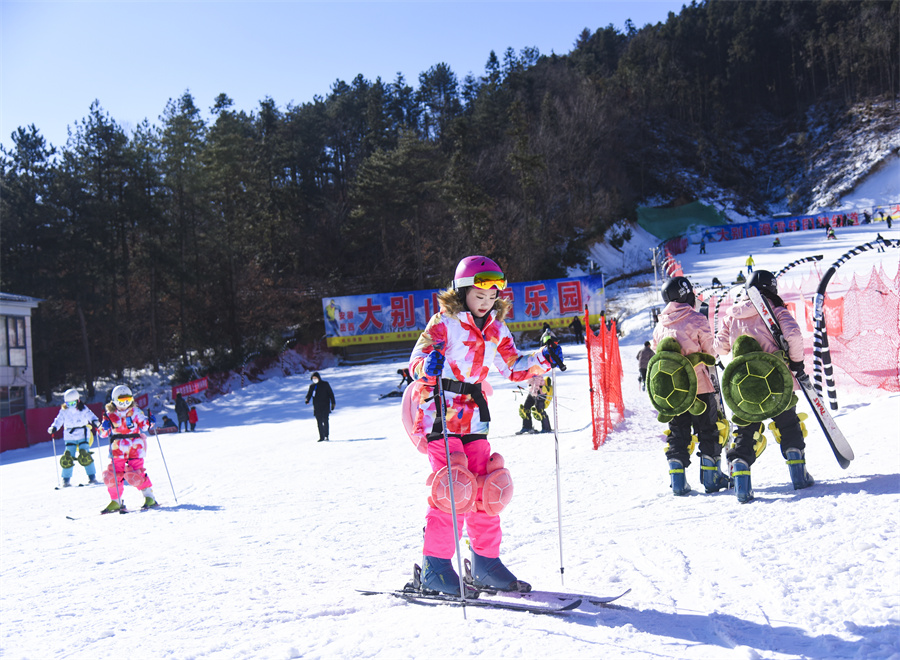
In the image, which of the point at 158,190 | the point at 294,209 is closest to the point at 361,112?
the point at 294,209

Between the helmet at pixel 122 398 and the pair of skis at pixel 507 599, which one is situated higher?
the helmet at pixel 122 398

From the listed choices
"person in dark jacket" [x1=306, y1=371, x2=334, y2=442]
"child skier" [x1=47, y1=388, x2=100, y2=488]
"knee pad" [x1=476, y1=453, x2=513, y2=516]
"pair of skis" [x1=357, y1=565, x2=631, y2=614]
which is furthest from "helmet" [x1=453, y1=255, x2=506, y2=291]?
"person in dark jacket" [x1=306, y1=371, x2=334, y2=442]

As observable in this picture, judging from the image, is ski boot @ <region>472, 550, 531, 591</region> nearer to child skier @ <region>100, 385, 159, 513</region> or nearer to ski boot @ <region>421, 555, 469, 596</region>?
ski boot @ <region>421, 555, 469, 596</region>

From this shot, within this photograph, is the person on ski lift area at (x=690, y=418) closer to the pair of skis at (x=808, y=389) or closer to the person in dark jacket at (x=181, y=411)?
the pair of skis at (x=808, y=389)

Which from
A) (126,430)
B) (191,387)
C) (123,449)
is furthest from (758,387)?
(191,387)

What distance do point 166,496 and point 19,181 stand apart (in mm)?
28366

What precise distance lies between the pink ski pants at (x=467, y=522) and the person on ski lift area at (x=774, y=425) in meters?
2.40

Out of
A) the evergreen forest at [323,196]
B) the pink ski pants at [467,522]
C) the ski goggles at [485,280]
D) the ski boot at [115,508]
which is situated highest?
the evergreen forest at [323,196]

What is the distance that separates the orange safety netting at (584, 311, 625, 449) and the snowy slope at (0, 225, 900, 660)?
16.4 inches

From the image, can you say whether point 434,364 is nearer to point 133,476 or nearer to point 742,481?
point 742,481

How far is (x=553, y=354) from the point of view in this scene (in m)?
3.63

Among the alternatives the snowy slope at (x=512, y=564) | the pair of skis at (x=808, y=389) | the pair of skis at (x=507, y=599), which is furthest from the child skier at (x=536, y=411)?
the pair of skis at (x=507, y=599)

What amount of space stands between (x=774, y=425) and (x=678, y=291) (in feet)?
4.33

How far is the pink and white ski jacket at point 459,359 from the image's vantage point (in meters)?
3.62
